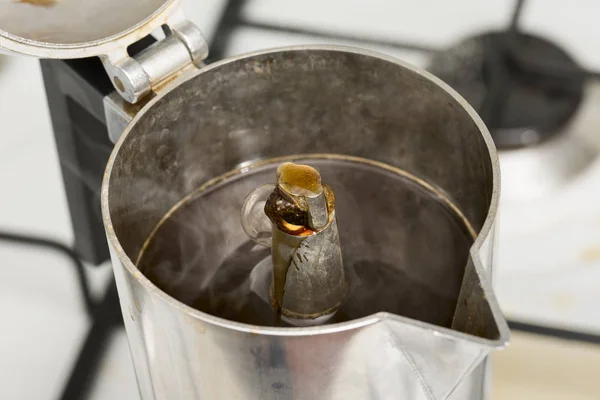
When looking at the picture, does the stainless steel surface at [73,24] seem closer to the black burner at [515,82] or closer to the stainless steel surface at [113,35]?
the stainless steel surface at [113,35]

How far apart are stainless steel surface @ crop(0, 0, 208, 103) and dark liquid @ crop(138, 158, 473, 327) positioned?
5 centimetres

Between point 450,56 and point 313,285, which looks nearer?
point 313,285

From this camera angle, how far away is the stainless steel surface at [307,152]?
23cm

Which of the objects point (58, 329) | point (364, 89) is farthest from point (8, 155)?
point (364, 89)

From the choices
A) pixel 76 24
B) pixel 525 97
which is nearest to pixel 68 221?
pixel 76 24

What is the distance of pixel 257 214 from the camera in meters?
0.31

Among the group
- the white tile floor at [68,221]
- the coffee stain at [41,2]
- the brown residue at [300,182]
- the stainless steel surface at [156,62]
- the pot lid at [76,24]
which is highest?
the coffee stain at [41,2]

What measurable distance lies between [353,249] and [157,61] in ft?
0.32

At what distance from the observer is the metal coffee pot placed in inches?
10.0

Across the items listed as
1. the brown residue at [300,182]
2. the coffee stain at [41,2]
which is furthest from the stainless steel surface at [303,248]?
the coffee stain at [41,2]

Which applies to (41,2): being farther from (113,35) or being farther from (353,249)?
(353,249)

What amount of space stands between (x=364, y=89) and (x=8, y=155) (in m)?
0.21

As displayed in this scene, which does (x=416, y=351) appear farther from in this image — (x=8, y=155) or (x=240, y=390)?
(x=8, y=155)

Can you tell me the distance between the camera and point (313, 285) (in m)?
0.29
